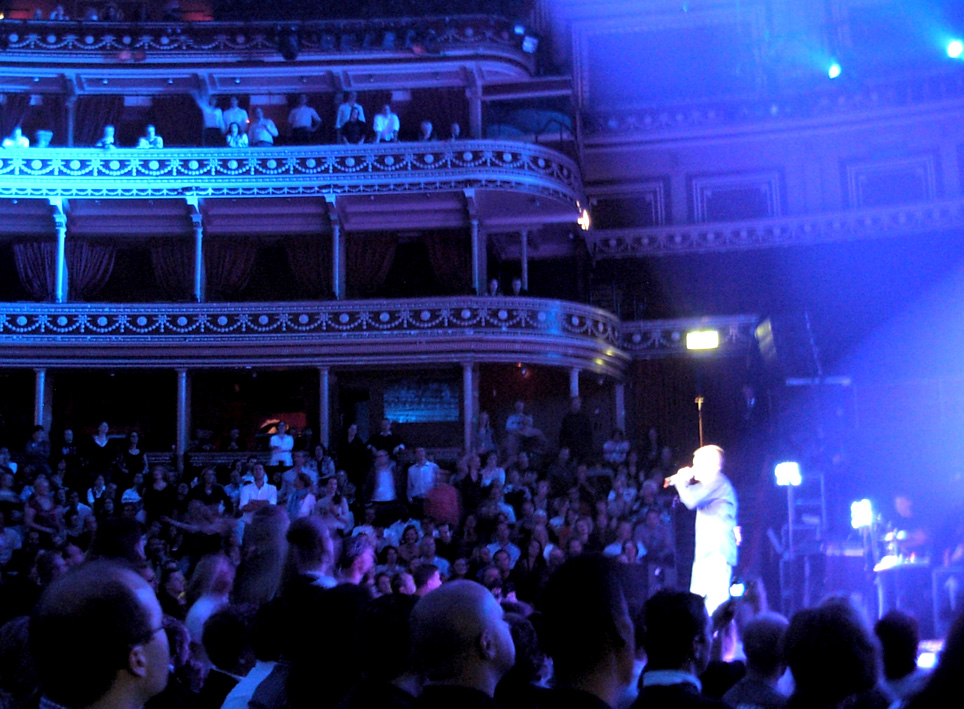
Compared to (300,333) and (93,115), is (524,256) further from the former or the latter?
(93,115)

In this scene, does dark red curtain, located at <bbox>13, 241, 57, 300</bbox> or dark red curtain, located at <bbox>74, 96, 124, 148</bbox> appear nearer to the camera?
dark red curtain, located at <bbox>13, 241, 57, 300</bbox>

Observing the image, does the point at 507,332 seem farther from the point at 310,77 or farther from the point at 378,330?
the point at 310,77

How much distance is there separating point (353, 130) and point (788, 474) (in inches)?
495

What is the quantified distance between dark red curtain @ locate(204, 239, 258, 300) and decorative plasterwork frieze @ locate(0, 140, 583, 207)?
1788 millimetres

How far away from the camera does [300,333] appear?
800 inches

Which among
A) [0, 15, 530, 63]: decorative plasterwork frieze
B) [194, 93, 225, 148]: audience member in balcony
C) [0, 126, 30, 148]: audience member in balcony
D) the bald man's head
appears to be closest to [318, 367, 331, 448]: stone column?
[194, 93, 225, 148]: audience member in balcony

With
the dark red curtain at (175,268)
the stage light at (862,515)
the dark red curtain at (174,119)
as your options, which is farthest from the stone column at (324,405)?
the stage light at (862,515)

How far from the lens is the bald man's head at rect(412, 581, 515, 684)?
2.84m

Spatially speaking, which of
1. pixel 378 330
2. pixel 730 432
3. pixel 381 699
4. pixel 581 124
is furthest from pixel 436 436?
pixel 381 699

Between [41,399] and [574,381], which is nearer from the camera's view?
[41,399]

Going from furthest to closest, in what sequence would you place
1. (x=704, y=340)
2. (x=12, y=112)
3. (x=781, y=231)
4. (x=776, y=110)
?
1. (x=12, y=112)
2. (x=776, y=110)
3. (x=781, y=231)
4. (x=704, y=340)

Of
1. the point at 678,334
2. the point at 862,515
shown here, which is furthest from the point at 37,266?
the point at 862,515

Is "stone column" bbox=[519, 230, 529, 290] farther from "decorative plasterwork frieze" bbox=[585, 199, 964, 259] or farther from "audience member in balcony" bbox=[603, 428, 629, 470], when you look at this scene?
"audience member in balcony" bbox=[603, 428, 629, 470]

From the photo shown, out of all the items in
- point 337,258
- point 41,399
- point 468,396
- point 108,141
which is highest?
point 108,141
